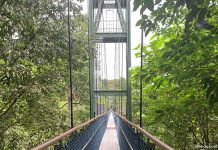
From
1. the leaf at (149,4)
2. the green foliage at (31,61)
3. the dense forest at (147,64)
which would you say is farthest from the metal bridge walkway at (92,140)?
the green foliage at (31,61)

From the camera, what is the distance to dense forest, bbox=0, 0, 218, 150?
1561mm

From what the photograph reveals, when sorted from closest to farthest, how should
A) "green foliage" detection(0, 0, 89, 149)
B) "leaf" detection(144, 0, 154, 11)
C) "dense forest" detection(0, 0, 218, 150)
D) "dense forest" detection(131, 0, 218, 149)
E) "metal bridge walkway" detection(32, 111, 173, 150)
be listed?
1. "leaf" detection(144, 0, 154, 11)
2. "dense forest" detection(131, 0, 218, 149)
3. "dense forest" detection(0, 0, 218, 150)
4. "metal bridge walkway" detection(32, 111, 173, 150)
5. "green foliage" detection(0, 0, 89, 149)

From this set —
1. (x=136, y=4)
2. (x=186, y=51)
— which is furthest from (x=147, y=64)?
(x=136, y=4)

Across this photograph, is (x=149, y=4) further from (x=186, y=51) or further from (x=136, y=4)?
(x=186, y=51)

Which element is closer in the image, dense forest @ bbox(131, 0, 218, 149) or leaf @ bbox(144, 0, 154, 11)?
leaf @ bbox(144, 0, 154, 11)

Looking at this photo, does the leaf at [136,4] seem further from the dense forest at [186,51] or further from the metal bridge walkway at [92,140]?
the metal bridge walkway at [92,140]

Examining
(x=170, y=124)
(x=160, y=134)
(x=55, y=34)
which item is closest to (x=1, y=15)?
(x=55, y=34)

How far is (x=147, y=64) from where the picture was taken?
10.6 ft

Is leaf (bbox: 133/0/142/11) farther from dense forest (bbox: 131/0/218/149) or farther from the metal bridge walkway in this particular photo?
the metal bridge walkway

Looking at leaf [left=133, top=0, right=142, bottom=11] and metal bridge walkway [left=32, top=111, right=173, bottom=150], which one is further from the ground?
leaf [left=133, top=0, right=142, bottom=11]

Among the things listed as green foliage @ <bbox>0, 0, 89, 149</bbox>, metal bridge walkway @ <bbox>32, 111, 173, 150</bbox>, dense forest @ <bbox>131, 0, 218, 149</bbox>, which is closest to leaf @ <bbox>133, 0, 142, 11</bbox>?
dense forest @ <bbox>131, 0, 218, 149</bbox>

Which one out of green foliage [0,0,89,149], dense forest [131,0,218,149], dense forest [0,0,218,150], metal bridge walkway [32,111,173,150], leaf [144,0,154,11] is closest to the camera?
leaf [144,0,154,11]

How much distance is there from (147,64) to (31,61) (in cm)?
189

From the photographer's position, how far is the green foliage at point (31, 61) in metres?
3.23
